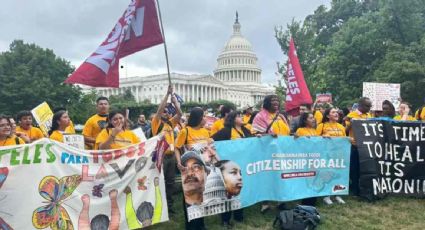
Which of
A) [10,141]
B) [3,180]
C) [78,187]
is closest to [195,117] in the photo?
[78,187]

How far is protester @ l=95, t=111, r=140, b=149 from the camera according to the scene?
514 cm

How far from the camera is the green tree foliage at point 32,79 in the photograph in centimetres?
4322

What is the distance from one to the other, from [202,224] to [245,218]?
2.69ft

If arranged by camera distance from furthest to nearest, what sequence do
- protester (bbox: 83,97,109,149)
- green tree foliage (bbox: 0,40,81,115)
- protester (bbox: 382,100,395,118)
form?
1. green tree foliage (bbox: 0,40,81,115)
2. protester (bbox: 382,100,395,118)
3. protester (bbox: 83,97,109,149)

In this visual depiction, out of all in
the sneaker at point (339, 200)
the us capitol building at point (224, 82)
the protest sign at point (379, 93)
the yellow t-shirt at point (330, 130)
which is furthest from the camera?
the us capitol building at point (224, 82)

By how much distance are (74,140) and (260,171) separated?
2.61 metres

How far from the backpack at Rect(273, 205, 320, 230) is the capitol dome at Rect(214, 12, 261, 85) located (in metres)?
116

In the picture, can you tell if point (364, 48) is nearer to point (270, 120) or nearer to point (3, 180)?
point (270, 120)

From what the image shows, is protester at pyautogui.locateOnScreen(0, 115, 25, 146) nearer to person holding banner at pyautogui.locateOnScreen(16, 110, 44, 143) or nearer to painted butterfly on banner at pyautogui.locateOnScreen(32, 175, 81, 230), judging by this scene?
painted butterfly on banner at pyautogui.locateOnScreen(32, 175, 81, 230)

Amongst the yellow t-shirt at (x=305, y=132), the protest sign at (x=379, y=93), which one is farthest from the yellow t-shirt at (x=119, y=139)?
the protest sign at (x=379, y=93)

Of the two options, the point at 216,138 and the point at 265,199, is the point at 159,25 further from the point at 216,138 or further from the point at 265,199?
the point at 265,199

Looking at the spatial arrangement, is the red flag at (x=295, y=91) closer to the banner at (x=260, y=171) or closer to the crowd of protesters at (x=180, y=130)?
the crowd of protesters at (x=180, y=130)

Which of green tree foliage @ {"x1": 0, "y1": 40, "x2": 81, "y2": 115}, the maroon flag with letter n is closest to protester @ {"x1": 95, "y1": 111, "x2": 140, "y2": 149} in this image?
the maroon flag with letter n

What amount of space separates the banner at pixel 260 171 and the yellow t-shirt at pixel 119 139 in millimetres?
719
